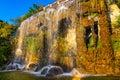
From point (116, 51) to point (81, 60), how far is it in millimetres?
3509

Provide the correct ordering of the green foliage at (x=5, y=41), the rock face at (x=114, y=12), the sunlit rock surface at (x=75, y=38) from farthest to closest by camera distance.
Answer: the green foliage at (x=5, y=41), the rock face at (x=114, y=12), the sunlit rock surface at (x=75, y=38)

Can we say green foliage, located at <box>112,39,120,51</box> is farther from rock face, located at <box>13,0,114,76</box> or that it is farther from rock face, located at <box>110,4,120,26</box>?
rock face, located at <box>110,4,120,26</box>

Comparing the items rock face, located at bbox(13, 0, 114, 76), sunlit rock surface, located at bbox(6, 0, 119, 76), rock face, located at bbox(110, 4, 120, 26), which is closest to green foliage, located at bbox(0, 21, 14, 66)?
sunlit rock surface, located at bbox(6, 0, 119, 76)

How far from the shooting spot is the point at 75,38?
2678 centimetres

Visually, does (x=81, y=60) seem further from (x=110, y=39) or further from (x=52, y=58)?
(x=52, y=58)

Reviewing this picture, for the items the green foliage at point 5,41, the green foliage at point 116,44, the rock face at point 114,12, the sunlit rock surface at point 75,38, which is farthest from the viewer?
the green foliage at point 5,41

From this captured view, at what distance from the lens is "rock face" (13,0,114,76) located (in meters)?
22.2

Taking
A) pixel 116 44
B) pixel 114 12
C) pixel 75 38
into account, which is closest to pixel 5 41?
pixel 75 38

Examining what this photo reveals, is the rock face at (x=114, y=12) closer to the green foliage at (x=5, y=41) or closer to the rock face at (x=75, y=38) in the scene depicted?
the rock face at (x=75, y=38)

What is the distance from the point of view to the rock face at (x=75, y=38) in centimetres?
2222

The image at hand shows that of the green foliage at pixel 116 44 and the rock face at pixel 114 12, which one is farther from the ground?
the rock face at pixel 114 12

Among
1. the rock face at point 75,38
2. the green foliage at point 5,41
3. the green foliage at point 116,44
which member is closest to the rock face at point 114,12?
the rock face at point 75,38

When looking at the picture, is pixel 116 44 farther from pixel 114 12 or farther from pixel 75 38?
pixel 75 38

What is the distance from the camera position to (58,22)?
28.6m
